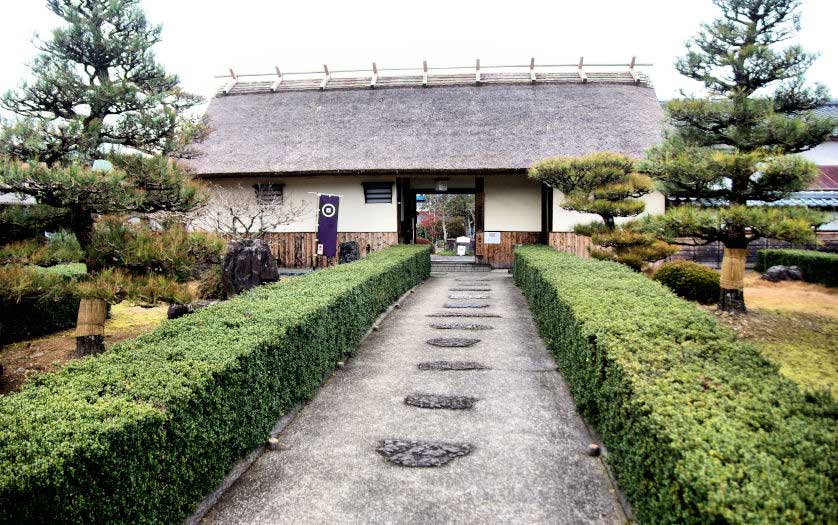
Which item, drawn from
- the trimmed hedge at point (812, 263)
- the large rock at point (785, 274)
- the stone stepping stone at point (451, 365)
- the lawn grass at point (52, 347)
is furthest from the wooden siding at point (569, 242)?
the lawn grass at point (52, 347)

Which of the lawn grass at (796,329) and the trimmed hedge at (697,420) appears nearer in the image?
the trimmed hedge at (697,420)

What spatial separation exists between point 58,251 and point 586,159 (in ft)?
33.7

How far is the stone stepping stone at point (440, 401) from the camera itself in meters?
5.30

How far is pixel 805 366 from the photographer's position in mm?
6742

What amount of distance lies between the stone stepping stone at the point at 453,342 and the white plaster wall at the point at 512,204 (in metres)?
9.97

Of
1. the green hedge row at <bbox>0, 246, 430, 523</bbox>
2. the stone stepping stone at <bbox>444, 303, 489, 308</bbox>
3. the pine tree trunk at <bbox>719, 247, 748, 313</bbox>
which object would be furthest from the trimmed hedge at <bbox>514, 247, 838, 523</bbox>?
the stone stepping stone at <bbox>444, 303, 489, 308</bbox>

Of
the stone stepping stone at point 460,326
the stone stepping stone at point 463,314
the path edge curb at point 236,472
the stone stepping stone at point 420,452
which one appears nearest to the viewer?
the path edge curb at point 236,472

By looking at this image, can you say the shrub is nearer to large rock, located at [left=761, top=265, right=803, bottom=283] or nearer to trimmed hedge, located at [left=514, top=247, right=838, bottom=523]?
trimmed hedge, located at [left=514, top=247, right=838, bottom=523]

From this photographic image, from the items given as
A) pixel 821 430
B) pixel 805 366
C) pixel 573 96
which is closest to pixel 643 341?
pixel 821 430

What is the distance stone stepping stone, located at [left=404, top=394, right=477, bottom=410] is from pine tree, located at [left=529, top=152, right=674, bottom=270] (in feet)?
23.2

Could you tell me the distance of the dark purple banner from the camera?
51.8 feet

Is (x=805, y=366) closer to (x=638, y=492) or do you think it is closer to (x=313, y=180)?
(x=638, y=492)

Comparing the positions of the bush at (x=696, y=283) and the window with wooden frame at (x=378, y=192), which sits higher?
the window with wooden frame at (x=378, y=192)

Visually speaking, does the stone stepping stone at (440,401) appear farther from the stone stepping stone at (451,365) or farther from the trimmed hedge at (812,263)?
the trimmed hedge at (812,263)
